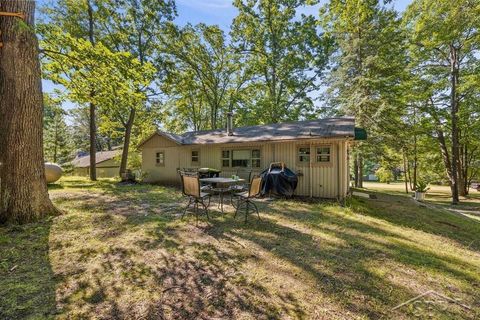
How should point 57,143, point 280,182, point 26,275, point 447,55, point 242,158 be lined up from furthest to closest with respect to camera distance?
point 57,143 → point 447,55 → point 242,158 → point 280,182 → point 26,275

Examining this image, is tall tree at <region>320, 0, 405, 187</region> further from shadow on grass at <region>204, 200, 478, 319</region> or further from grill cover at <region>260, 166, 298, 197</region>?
shadow on grass at <region>204, 200, 478, 319</region>

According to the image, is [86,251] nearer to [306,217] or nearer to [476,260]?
[306,217]

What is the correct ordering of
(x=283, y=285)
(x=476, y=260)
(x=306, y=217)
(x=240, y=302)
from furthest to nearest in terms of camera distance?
(x=306, y=217) < (x=476, y=260) < (x=283, y=285) < (x=240, y=302)

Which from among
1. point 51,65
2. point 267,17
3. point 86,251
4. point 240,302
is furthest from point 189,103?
point 240,302

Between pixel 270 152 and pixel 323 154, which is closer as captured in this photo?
pixel 323 154

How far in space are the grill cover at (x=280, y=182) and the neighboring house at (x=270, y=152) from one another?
0.60 metres

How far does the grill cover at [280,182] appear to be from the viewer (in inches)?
342

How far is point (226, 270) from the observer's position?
3033 millimetres

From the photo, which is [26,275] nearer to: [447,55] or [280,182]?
[280,182]

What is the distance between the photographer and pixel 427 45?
41.9 ft

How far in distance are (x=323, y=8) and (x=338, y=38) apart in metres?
3.92

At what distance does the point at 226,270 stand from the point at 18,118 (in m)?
4.78

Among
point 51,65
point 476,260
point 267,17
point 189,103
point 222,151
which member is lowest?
point 476,260

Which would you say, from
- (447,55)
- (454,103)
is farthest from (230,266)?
(447,55)
